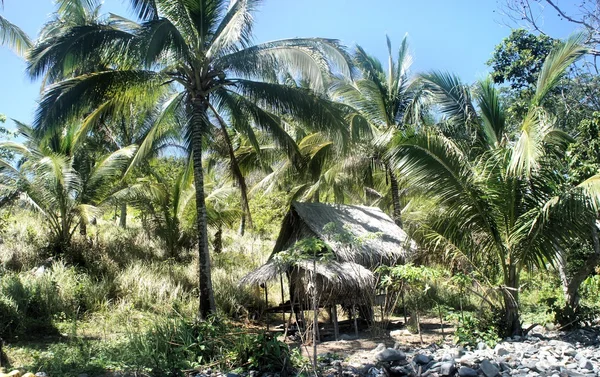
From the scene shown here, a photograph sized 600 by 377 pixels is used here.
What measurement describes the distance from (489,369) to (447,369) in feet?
1.71

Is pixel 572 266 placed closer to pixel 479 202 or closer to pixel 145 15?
pixel 479 202

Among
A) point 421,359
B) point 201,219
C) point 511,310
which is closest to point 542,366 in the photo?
point 421,359

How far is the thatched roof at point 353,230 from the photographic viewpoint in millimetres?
11851

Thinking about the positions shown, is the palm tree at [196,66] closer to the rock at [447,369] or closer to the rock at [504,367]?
the rock at [447,369]

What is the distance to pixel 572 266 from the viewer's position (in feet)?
44.9

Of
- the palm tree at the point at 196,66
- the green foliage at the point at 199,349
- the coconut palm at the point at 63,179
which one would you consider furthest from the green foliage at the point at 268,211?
the green foliage at the point at 199,349

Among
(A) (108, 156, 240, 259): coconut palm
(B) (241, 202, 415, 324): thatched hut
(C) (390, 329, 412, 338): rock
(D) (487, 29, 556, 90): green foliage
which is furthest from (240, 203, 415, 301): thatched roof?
(D) (487, 29, 556, 90): green foliage

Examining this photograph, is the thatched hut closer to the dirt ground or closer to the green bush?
the dirt ground

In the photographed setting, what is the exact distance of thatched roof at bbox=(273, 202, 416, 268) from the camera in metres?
11.9

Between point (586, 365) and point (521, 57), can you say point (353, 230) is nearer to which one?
point (586, 365)

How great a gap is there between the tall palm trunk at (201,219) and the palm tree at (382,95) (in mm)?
5723

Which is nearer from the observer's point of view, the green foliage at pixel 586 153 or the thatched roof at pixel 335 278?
the green foliage at pixel 586 153

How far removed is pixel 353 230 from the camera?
12.8 meters

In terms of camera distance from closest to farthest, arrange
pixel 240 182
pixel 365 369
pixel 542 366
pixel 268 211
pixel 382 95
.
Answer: pixel 542 366
pixel 365 369
pixel 240 182
pixel 382 95
pixel 268 211
